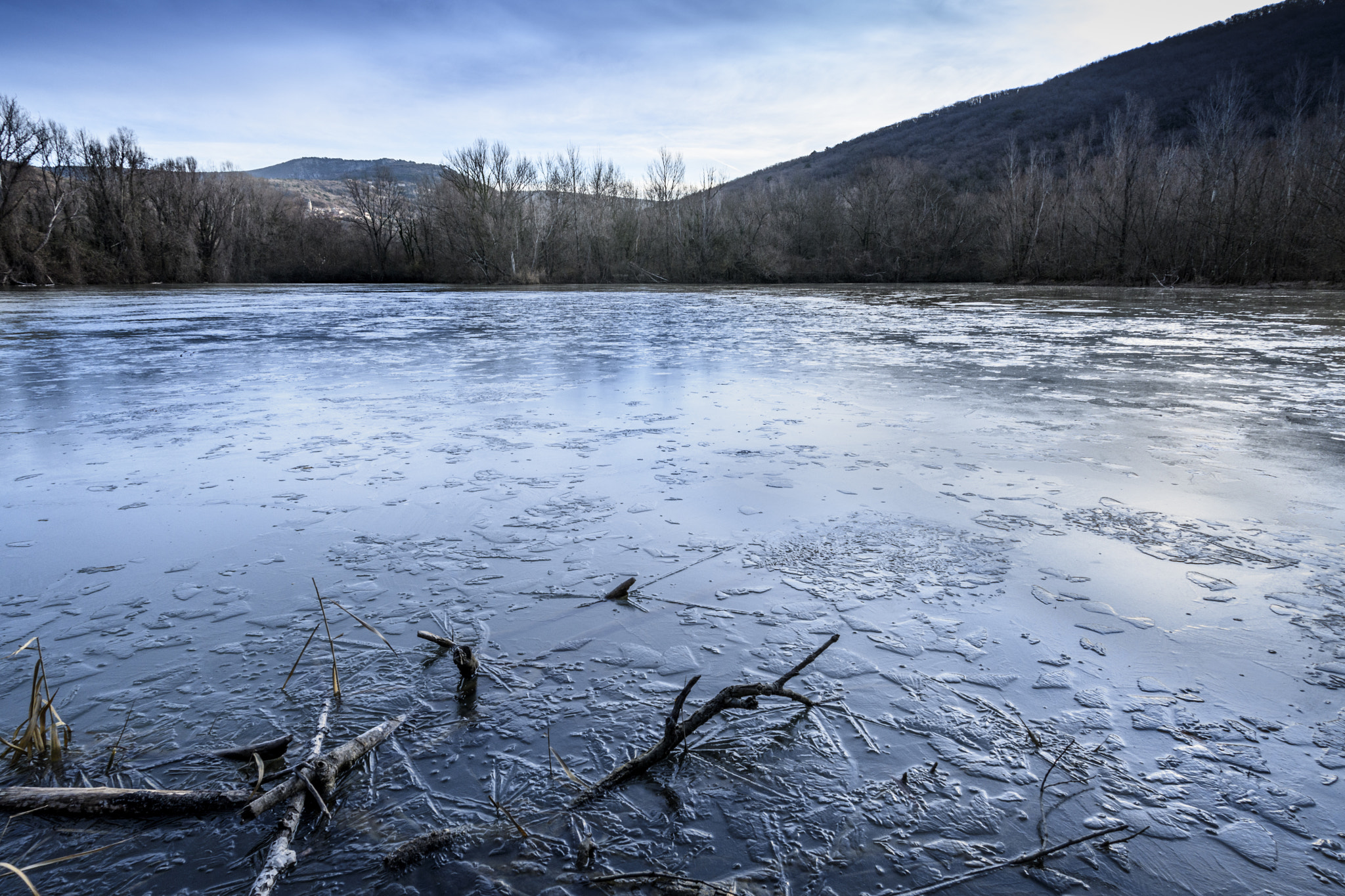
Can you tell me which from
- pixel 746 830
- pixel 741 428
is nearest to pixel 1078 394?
pixel 741 428

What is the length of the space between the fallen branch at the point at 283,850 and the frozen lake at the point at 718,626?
69 mm

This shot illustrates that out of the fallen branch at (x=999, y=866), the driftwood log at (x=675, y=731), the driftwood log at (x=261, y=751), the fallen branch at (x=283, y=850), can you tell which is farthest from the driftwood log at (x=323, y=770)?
the fallen branch at (x=999, y=866)

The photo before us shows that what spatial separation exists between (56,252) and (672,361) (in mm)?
49489

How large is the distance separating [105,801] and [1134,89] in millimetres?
105612

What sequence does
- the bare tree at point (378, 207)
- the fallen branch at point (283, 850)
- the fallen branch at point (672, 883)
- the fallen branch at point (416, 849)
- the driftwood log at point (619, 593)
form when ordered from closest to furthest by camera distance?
the fallen branch at point (283, 850)
the fallen branch at point (672, 883)
the fallen branch at point (416, 849)
the driftwood log at point (619, 593)
the bare tree at point (378, 207)

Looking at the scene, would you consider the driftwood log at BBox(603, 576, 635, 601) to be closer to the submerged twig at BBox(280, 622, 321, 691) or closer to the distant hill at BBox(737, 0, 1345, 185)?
the submerged twig at BBox(280, 622, 321, 691)

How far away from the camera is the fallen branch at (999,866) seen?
64.5 inches

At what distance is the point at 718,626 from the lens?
9.46 ft

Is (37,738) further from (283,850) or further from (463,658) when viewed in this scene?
(463,658)

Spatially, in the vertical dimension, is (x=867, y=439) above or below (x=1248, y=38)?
below

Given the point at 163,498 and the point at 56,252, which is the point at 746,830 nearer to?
the point at 163,498

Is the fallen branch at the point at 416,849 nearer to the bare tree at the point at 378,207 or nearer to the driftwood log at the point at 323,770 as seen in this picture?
the driftwood log at the point at 323,770

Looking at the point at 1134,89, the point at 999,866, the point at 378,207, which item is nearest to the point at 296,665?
the point at 999,866

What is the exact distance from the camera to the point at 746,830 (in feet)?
5.96
